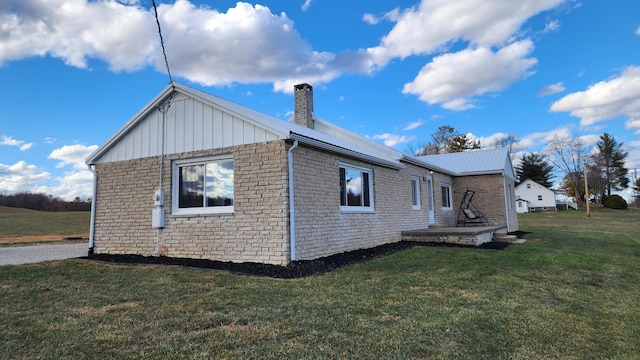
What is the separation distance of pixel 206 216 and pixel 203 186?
2.43 ft

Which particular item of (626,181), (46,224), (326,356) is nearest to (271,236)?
(326,356)

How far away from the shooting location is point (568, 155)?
53.5m

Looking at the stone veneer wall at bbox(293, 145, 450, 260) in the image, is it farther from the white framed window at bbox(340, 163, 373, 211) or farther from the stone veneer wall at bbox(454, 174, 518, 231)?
the stone veneer wall at bbox(454, 174, 518, 231)

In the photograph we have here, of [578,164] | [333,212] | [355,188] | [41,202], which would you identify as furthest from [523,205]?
[41,202]

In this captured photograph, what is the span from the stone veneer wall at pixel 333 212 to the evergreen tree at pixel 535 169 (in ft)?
157

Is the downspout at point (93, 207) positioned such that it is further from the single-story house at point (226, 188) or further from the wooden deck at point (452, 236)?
the wooden deck at point (452, 236)

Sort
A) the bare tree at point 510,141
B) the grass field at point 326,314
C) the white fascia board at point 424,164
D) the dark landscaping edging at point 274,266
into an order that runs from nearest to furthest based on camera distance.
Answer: the grass field at point 326,314 → the dark landscaping edging at point 274,266 → the white fascia board at point 424,164 → the bare tree at point 510,141

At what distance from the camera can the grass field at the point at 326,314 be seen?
3.01 meters

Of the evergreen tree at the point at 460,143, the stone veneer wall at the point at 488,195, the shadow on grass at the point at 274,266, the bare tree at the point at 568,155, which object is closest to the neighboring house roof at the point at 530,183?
the bare tree at the point at 568,155

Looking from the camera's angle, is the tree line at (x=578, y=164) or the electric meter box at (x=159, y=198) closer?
the electric meter box at (x=159, y=198)

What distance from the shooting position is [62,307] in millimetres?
4332

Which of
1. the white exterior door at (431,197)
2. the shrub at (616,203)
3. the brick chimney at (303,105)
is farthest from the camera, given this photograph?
the shrub at (616,203)

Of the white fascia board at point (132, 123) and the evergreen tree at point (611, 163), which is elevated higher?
the evergreen tree at point (611, 163)

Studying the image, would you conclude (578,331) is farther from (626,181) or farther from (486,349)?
(626,181)
